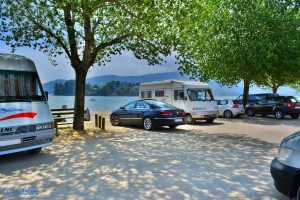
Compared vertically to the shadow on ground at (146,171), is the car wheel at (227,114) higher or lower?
higher

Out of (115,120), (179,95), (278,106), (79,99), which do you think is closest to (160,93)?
(179,95)

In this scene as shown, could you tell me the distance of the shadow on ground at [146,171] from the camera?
16.9 feet

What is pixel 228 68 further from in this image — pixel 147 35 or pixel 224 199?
pixel 224 199

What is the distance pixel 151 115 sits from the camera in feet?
45.0

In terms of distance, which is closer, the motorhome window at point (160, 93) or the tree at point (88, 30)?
the tree at point (88, 30)

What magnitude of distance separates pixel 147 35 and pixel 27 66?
561 centimetres

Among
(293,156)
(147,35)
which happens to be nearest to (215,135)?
(147,35)

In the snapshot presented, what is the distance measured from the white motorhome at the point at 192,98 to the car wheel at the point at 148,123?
3529 mm

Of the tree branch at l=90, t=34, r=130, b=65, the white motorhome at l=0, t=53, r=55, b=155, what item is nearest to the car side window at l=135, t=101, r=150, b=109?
the tree branch at l=90, t=34, r=130, b=65

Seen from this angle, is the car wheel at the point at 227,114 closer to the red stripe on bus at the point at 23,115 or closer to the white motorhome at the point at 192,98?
the white motorhome at the point at 192,98

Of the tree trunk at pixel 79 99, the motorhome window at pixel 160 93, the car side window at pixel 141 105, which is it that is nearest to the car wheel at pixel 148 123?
the car side window at pixel 141 105

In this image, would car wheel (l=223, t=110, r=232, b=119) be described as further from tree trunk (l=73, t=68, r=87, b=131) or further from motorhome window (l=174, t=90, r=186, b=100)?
tree trunk (l=73, t=68, r=87, b=131)

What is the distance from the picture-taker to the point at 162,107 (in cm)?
1388

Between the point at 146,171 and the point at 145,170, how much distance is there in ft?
0.29
